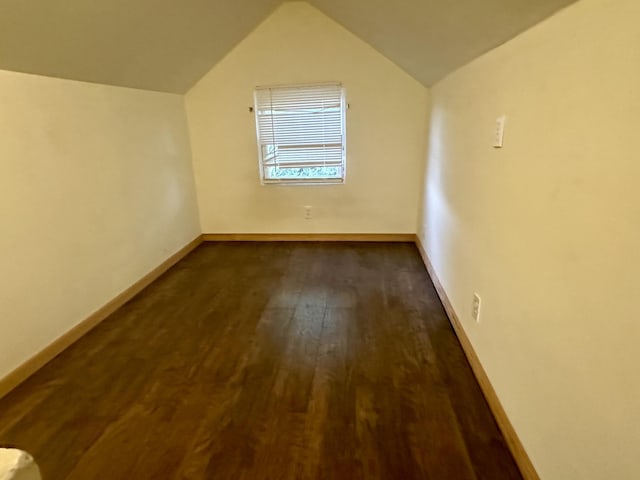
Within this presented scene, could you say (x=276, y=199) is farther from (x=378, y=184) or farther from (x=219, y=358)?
(x=219, y=358)

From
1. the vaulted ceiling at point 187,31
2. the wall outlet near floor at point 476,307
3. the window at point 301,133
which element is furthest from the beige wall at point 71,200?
the wall outlet near floor at point 476,307

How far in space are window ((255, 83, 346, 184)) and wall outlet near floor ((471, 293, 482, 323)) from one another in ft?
7.29

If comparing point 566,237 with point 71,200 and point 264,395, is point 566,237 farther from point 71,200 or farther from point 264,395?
point 71,200

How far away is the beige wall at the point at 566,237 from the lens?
2.92 feet

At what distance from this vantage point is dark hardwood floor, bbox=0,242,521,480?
4.98 feet

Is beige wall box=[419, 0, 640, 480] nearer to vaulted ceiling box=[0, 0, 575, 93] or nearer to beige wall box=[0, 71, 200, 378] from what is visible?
vaulted ceiling box=[0, 0, 575, 93]

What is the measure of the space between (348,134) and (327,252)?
1.17 m

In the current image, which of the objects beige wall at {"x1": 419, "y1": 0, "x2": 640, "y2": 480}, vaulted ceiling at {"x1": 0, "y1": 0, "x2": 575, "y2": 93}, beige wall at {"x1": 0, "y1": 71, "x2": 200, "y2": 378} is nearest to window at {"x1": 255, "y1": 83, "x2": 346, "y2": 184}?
vaulted ceiling at {"x1": 0, "y1": 0, "x2": 575, "y2": 93}

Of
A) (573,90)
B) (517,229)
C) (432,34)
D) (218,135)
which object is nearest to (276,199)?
(218,135)

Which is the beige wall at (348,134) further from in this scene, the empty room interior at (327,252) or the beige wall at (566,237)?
the beige wall at (566,237)

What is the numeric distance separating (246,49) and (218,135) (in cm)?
85

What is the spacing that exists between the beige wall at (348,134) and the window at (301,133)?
0.27 feet

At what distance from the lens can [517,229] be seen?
59.1 inches

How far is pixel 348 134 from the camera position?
151 inches
